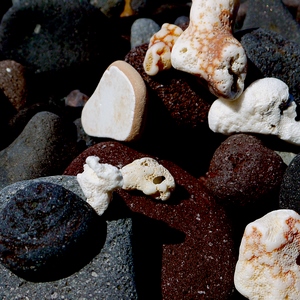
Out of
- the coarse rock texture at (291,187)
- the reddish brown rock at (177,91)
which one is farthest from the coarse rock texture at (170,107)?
the coarse rock texture at (291,187)

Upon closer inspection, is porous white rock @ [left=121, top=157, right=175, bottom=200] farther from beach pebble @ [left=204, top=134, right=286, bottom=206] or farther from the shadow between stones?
beach pebble @ [left=204, top=134, right=286, bottom=206]

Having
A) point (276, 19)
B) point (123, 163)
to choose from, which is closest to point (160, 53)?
point (123, 163)

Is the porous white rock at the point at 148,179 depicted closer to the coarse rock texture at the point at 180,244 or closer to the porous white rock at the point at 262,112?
the coarse rock texture at the point at 180,244

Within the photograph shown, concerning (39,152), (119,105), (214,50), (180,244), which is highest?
(214,50)

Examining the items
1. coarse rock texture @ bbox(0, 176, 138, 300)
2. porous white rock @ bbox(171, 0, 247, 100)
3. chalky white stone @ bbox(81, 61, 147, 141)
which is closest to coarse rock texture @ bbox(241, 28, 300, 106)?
porous white rock @ bbox(171, 0, 247, 100)

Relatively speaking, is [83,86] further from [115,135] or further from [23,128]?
[115,135]

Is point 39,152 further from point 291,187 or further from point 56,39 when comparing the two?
point 291,187
